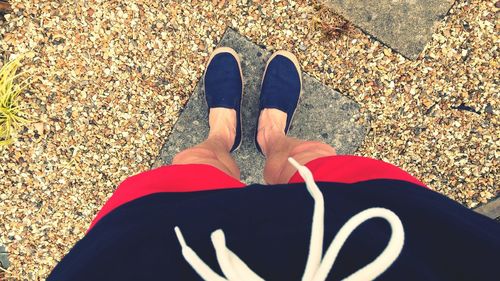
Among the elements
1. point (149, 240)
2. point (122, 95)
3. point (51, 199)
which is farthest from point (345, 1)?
point (51, 199)

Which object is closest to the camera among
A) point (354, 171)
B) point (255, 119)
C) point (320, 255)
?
point (320, 255)

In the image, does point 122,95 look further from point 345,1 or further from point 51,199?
point 345,1

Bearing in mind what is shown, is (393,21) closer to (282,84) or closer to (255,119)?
(282,84)

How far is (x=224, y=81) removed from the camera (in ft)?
6.36

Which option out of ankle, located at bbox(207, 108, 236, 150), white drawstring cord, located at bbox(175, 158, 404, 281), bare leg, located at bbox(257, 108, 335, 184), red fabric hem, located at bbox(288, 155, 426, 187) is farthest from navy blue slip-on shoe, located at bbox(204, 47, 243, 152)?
white drawstring cord, located at bbox(175, 158, 404, 281)

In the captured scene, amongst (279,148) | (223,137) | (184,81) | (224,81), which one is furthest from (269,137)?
(184,81)

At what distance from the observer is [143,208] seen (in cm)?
120

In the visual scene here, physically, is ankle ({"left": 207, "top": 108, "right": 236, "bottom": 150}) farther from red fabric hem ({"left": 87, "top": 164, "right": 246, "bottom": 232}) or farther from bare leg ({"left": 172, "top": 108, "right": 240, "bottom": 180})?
red fabric hem ({"left": 87, "top": 164, "right": 246, "bottom": 232})

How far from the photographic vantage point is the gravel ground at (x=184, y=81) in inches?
77.4

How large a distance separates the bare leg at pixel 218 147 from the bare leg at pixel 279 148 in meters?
0.14

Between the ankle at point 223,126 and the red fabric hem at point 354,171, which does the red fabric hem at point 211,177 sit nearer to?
the red fabric hem at point 354,171

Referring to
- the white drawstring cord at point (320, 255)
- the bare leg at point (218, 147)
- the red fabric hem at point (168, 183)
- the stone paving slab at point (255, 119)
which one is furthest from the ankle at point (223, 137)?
the white drawstring cord at point (320, 255)

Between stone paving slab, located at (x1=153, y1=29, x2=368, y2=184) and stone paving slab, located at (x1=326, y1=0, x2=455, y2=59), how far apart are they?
35 cm

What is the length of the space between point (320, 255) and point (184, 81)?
4.32ft
